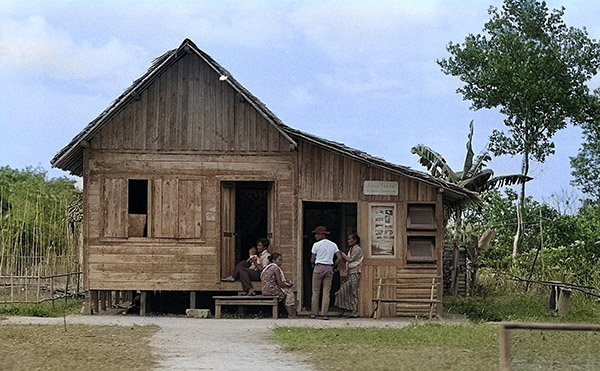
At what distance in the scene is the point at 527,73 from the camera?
28562 millimetres

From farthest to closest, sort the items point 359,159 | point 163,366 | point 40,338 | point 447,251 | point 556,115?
point 556,115 < point 447,251 < point 359,159 < point 40,338 < point 163,366

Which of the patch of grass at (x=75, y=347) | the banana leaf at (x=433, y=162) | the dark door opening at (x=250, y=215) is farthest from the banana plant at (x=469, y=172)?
the patch of grass at (x=75, y=347)

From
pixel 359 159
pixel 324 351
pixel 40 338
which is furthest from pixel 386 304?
pixel 40 338

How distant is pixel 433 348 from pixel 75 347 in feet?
16.4

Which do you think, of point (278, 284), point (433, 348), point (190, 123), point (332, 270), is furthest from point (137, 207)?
point (433, 348)

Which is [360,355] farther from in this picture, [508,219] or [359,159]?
[508,219]

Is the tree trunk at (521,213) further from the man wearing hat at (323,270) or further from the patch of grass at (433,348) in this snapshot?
the patch of grass at (433,348)

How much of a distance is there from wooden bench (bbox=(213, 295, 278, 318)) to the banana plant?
9928 mm

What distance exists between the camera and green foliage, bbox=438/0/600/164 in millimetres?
28781

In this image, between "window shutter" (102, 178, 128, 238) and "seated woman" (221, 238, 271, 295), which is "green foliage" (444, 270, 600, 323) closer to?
"seated woman" (221, 238, 271, 295)

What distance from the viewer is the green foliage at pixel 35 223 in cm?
2472

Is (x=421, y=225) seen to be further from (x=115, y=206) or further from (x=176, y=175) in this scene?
(x=115, y=206)

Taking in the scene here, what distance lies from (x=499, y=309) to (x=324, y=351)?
26.8 ft

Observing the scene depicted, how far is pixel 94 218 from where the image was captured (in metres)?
19.0
